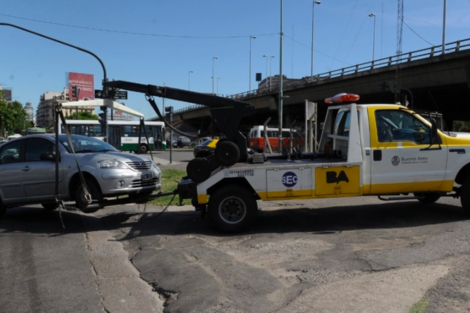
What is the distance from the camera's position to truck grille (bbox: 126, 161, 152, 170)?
815cm

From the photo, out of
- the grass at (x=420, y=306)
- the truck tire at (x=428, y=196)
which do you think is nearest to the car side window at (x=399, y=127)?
the truck tire at (x=428, y=196)

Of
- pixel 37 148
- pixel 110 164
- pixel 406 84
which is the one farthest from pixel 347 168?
pixel 406 84

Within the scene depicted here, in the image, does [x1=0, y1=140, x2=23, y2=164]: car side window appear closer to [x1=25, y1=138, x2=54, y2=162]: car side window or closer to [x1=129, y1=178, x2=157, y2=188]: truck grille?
[x1=25, y1=138, x2=54, y2=162]: car side window

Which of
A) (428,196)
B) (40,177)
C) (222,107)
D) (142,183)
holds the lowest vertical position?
(428,196)

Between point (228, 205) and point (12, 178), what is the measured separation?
449cm

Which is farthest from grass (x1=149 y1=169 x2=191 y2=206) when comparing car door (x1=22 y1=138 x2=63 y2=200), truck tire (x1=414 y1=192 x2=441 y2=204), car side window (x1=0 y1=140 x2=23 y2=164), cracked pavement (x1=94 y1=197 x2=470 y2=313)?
truck tire (x1=414 y1=192 x2=441 y2=204)

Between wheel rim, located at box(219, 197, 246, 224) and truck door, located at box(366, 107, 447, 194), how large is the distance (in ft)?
7.37

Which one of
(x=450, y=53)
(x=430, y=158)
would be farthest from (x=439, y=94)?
(x=430, y=158)

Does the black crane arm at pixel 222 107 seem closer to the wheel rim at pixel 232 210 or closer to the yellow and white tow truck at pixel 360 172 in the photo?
the yellow and white tow truck at pixel 360 172

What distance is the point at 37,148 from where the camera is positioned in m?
8.59

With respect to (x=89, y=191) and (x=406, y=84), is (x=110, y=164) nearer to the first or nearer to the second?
(x=89, y=191)

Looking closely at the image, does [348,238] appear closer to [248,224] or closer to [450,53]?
[248,224]

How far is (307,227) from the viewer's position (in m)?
7.38

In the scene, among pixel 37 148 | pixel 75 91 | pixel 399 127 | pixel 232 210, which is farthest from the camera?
pixel 75 91
